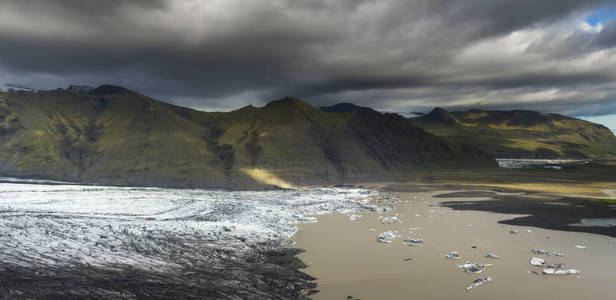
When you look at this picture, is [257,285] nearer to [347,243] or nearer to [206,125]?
[347,243]

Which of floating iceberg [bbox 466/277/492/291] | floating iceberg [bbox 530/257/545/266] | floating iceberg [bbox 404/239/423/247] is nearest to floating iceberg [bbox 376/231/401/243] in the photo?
floating iceberg [bbox 404/239/423/247]

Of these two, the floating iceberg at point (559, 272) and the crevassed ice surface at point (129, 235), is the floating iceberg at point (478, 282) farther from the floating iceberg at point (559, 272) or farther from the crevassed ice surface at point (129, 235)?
the crevassed ice surface at point (129, 235)

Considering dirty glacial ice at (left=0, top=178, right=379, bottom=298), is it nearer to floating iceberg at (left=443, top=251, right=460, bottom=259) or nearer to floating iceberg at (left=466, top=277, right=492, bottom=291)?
floating iceberg at (left=466, top=277, right=492, bottom=291)

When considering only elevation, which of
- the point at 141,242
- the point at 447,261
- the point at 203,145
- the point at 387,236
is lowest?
the point at 387,236

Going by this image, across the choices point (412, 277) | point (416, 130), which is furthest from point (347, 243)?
point (416, 130)

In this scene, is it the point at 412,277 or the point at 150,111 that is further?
the point at 150,111

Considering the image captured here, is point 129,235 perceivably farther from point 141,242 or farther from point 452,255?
point 452,255

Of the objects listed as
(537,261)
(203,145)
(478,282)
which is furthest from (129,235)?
(203,145)
